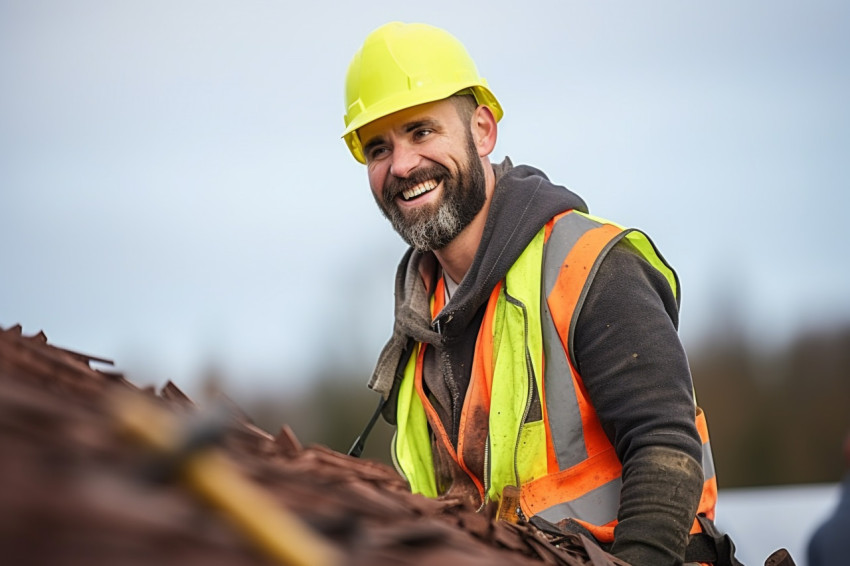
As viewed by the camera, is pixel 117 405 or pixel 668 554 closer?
pixel 117 405

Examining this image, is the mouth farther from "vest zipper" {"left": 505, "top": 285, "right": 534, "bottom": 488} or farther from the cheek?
"vest zipper" {"left": 505, "top": 285, "right": 534, "bottom": 488}

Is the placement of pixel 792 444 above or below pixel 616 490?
below

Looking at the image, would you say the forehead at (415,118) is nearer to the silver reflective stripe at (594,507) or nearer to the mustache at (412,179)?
the mustache at (412,179)

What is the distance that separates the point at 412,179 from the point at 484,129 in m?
0.51

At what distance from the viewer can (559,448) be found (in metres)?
3.44

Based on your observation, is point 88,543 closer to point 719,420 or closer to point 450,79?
point 450,79

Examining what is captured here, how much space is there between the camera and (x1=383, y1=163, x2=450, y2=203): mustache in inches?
167

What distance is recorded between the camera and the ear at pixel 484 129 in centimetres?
444

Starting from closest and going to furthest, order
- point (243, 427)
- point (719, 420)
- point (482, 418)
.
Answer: point (243, 427)
point (482, 418)
point (719, 420)

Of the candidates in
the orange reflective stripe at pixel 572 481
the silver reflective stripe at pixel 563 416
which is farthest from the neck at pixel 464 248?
the orange reflective stripe at pixel 572 481

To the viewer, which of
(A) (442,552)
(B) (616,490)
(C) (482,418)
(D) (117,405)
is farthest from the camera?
(C) (482,418)

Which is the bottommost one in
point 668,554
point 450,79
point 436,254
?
point 668,554

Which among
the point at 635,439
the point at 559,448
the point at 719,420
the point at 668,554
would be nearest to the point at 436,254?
the point at 559,448

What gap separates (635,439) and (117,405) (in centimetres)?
240
